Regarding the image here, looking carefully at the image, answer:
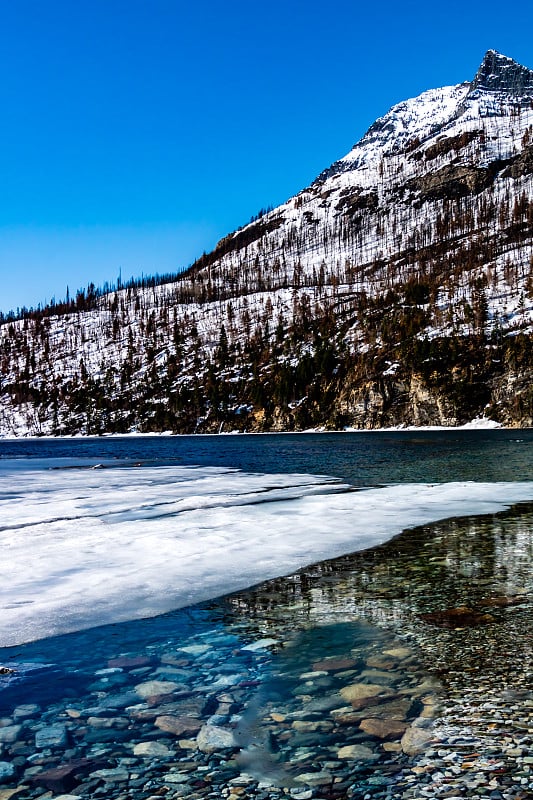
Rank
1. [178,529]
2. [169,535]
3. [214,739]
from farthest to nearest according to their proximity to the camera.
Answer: [178,529], [169,535], [214,739]

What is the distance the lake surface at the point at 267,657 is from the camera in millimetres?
5246

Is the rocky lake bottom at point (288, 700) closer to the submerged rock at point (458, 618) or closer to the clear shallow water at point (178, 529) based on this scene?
the submerged rock at point (458, 618)

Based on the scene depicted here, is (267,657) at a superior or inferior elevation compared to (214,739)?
inferior

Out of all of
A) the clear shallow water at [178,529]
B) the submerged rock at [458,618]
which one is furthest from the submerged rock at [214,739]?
the submerged rock at [458,618]

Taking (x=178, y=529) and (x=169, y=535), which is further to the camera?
(x=178, y=529)

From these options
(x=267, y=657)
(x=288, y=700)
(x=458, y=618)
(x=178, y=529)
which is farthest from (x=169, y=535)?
(x=288, y=700)

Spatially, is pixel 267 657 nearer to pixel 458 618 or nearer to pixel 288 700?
pixel 288 700

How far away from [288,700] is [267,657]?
1300 mm

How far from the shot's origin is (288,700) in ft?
21.7

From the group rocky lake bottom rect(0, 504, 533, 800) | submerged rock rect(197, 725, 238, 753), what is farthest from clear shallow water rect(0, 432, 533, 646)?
submerged rock rect(197, 725, 238, 753)

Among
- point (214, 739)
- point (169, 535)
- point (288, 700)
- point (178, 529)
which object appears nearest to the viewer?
point (214, 739)

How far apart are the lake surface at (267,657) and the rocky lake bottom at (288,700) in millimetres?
25

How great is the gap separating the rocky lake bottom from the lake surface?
25 mm

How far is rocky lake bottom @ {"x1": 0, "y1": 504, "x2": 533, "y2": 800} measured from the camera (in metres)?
5.07
